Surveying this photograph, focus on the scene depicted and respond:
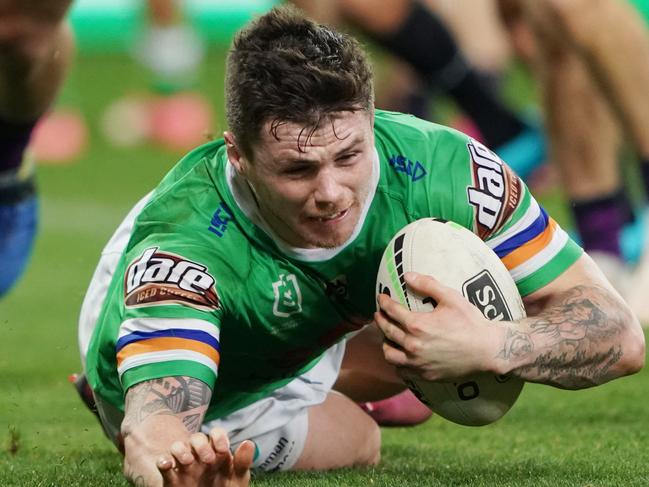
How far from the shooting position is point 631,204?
673 cm

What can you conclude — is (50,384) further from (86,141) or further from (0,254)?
(86,141)

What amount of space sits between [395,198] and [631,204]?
3.59 meters

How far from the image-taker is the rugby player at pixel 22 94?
455 cm

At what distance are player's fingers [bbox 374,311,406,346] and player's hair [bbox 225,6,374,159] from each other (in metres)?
0.41

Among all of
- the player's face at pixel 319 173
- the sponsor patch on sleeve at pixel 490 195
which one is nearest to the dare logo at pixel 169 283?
the player's face at pixel 319 173

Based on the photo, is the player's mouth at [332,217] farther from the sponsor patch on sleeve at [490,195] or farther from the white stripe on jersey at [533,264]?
the white stripe on jersey at [533,264]

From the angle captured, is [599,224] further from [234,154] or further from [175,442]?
[175,442]

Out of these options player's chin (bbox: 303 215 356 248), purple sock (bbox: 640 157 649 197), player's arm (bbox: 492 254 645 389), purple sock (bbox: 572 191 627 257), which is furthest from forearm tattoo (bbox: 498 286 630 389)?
purple sock (bbox: 572 191 627 257)

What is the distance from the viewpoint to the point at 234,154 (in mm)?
3309

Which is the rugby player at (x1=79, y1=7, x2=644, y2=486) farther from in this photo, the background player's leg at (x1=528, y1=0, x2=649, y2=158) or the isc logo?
the background player's leg at (x1=528, y1=0, x2=649, y2=158)

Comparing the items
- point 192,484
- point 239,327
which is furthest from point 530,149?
point 192,484

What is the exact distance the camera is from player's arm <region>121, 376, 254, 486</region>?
9.16 feet

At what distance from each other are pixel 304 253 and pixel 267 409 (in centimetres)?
64

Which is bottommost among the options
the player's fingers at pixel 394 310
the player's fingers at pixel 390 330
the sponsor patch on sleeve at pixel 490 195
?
the player's fingers at pixel 390 330
